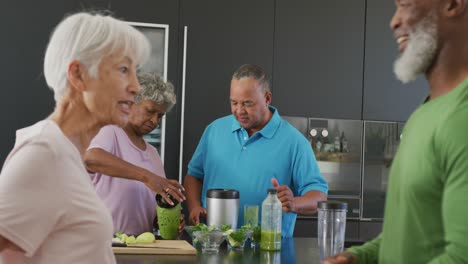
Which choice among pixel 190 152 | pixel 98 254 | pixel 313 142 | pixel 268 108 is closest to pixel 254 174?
pixel 268 108

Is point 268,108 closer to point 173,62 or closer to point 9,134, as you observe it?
point 173,62

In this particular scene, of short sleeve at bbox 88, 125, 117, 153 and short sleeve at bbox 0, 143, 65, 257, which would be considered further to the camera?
short sleeve at bbox 88, 125, 117, 153

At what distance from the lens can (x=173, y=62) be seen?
12.3 ft

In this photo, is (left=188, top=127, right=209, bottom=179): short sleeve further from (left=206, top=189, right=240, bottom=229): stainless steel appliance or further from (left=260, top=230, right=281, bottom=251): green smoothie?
(left=260, top=230, right=281, bottom=251): green smoothie

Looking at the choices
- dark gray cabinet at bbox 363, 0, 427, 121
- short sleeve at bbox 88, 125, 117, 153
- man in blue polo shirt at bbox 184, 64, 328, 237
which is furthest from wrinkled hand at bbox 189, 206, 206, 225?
dark gray cabinet at bbox 363, 0, 427, 121

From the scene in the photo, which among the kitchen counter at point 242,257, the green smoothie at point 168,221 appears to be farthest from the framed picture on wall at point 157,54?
the kitchen counter at point 242,257

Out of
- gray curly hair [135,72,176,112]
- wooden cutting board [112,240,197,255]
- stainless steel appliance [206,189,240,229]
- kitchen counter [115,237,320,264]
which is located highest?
gray curly hair [135,72,176,112]

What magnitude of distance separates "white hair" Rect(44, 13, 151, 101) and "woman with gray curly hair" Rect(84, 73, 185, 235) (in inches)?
42.5

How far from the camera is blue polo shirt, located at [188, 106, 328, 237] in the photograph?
8.96 ft

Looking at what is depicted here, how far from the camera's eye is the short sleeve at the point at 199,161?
9.47 ft

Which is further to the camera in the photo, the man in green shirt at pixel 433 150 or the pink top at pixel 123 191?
the pink top at pixel 123 191

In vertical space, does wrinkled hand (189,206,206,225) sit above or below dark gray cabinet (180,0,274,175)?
below

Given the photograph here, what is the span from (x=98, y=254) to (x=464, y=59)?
0.77 metres

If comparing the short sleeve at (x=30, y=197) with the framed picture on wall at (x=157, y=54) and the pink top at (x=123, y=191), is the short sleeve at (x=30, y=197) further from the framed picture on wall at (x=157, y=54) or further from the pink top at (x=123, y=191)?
the framed picture on wall at (x=157, y=54)
